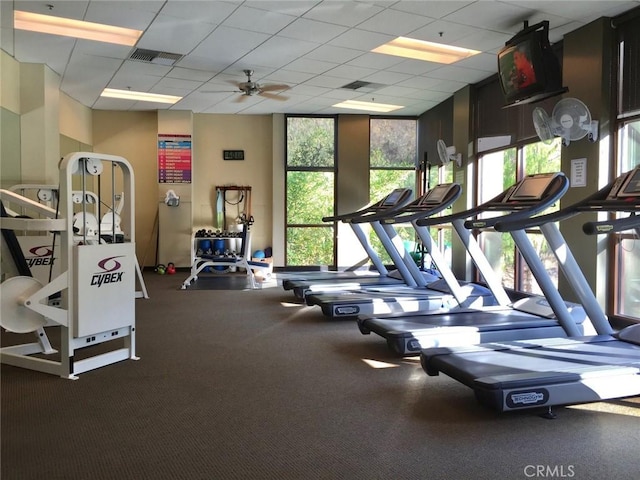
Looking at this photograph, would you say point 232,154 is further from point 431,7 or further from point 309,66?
point 431,7

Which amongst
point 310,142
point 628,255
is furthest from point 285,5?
point 310,142

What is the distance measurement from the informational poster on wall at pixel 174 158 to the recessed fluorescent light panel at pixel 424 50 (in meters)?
5.12

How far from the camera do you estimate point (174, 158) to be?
10391mm

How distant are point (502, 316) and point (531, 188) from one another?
4.07ft

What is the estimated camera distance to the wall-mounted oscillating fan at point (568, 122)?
5.12 metres

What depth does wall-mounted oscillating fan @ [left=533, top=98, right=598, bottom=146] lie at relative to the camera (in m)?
5.12

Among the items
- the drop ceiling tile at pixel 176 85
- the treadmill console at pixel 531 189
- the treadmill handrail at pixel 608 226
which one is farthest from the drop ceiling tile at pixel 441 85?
the treadmill handrail at pixel 608 226

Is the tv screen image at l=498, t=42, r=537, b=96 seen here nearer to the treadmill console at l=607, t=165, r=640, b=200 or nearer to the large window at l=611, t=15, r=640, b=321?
the large window at l=611, t=15, r=640, b=321

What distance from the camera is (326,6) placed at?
16.9ft

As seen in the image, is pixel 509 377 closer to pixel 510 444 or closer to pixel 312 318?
pixel 510 444

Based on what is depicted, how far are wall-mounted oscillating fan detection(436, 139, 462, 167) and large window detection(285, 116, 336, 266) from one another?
2.70 meters

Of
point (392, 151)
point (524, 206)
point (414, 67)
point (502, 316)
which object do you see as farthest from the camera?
point (392, 151)

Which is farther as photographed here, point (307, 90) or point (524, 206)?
point (307, 90)

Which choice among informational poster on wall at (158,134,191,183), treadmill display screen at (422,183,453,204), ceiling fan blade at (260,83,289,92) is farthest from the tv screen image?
informational poster on wall at (158,134,191,183)
